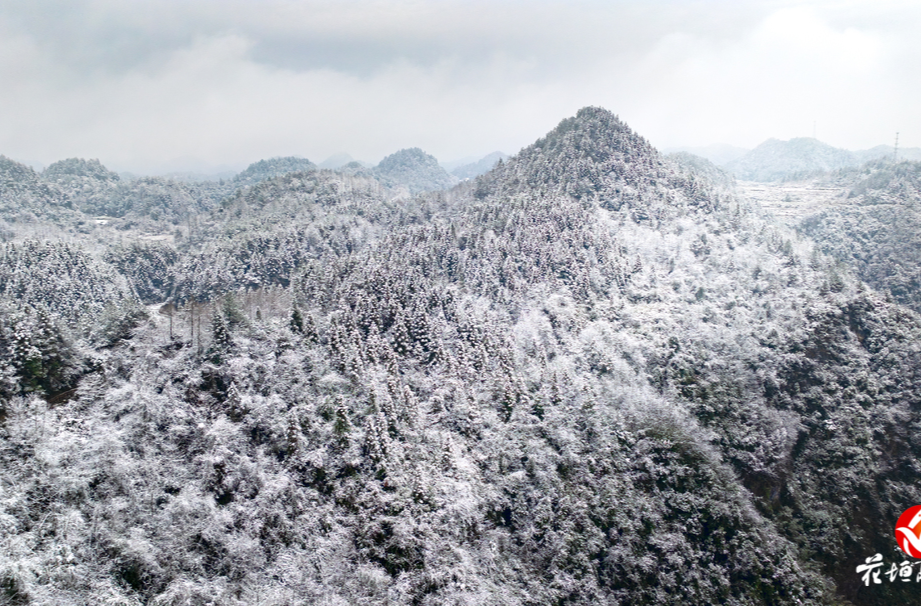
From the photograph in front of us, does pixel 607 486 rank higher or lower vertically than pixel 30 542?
lower

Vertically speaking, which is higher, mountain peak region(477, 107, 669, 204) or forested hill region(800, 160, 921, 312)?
mountain peak region(477, 107, 669, 204)

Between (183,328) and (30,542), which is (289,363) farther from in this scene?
(30,542)

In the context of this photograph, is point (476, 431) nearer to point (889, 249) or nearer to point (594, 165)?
point (594, 165)

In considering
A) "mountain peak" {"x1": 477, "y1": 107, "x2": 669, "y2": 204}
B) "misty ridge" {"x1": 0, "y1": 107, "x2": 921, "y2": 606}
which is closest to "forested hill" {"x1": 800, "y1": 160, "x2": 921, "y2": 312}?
"misty ridge" {"x1": 0, "y1": 107, "x2": 921, "y2": 606}

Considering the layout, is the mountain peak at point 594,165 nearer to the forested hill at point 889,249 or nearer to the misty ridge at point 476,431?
the misty ridge at point 476,431

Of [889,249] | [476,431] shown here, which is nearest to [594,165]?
[889,249]

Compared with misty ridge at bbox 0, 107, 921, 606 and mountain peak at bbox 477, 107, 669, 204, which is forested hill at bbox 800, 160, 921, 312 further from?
mountain peak at bbox 477, 107, 669, 204

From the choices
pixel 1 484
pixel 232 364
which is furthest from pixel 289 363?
pixel 1 484

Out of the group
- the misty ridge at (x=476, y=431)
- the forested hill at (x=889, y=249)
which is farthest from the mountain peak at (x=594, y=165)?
the forested hill at (x=889, y=249)
